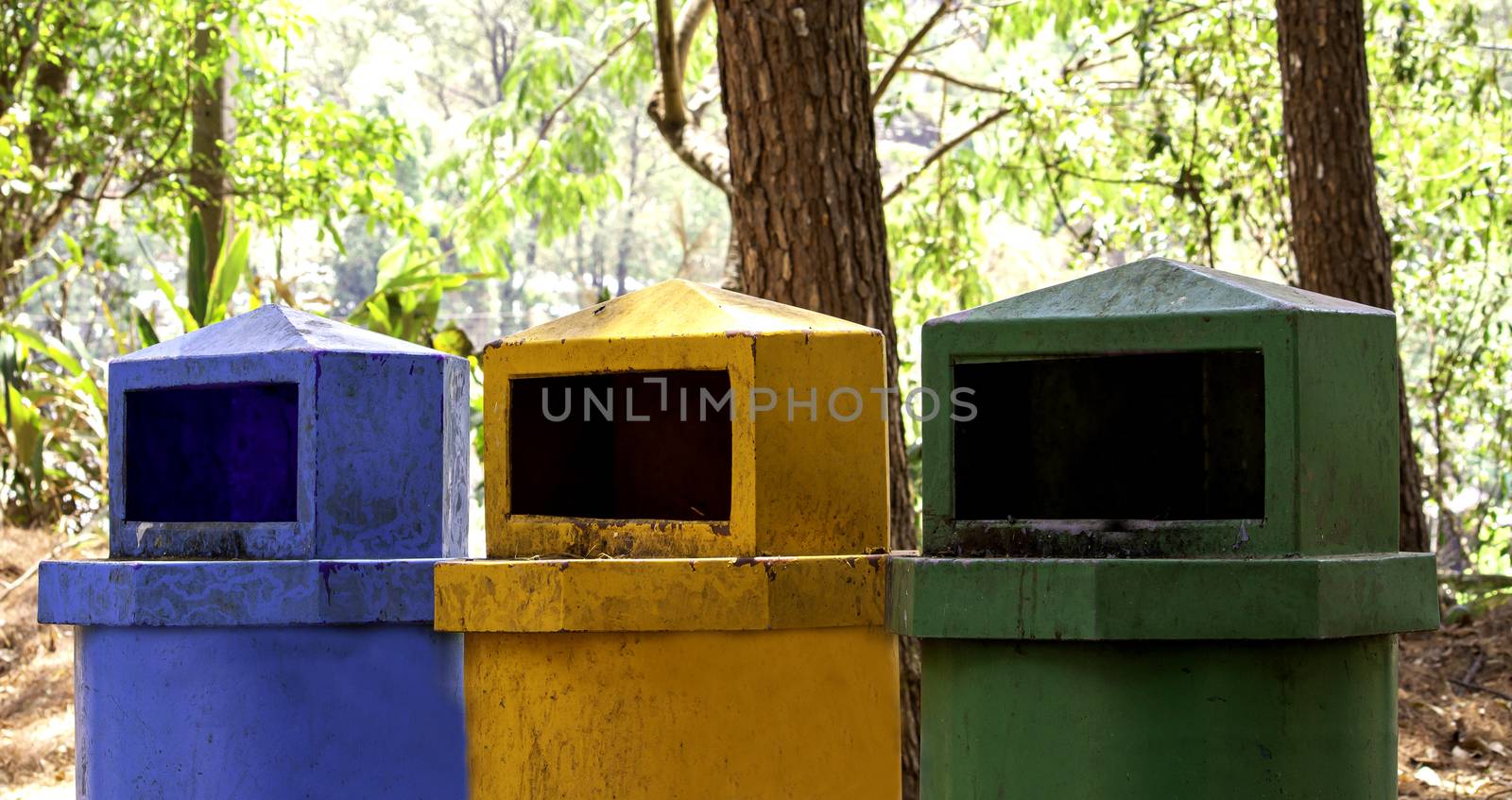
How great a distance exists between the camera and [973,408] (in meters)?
2.62

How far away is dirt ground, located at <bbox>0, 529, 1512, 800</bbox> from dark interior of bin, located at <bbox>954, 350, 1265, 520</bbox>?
2.43 meters

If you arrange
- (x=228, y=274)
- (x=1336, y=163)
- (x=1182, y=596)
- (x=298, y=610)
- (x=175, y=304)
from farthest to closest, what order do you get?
(x=228, y=274), (x=175, y=304), (x=1336, y=163), (x=298, y=610), (x=1182, y=596)

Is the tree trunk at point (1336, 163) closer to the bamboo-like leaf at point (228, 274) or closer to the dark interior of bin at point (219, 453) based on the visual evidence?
the dark interior of bin at point (219, 453)

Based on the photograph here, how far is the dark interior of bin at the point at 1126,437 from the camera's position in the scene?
2756mm

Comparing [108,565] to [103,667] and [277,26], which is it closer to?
[103,667]

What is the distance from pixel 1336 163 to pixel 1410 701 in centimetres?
235

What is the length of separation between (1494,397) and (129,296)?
9.33 metres

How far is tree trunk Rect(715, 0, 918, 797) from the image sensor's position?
4.18 m

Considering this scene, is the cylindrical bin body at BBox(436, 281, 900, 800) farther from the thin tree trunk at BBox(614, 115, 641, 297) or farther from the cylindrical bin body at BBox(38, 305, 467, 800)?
the thin tree trunk at BBox(614, 115, 641, 297)

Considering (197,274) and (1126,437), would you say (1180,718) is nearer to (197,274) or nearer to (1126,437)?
(1126,437)

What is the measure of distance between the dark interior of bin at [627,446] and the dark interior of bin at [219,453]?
578 mm

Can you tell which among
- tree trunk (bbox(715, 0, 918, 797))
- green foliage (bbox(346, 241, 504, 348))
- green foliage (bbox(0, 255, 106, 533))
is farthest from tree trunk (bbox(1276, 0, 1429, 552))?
green foliage (bbox(0, 255, 106, 533))

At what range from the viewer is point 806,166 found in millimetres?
4188

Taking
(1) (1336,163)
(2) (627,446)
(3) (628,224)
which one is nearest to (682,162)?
(1) (1336,163)
